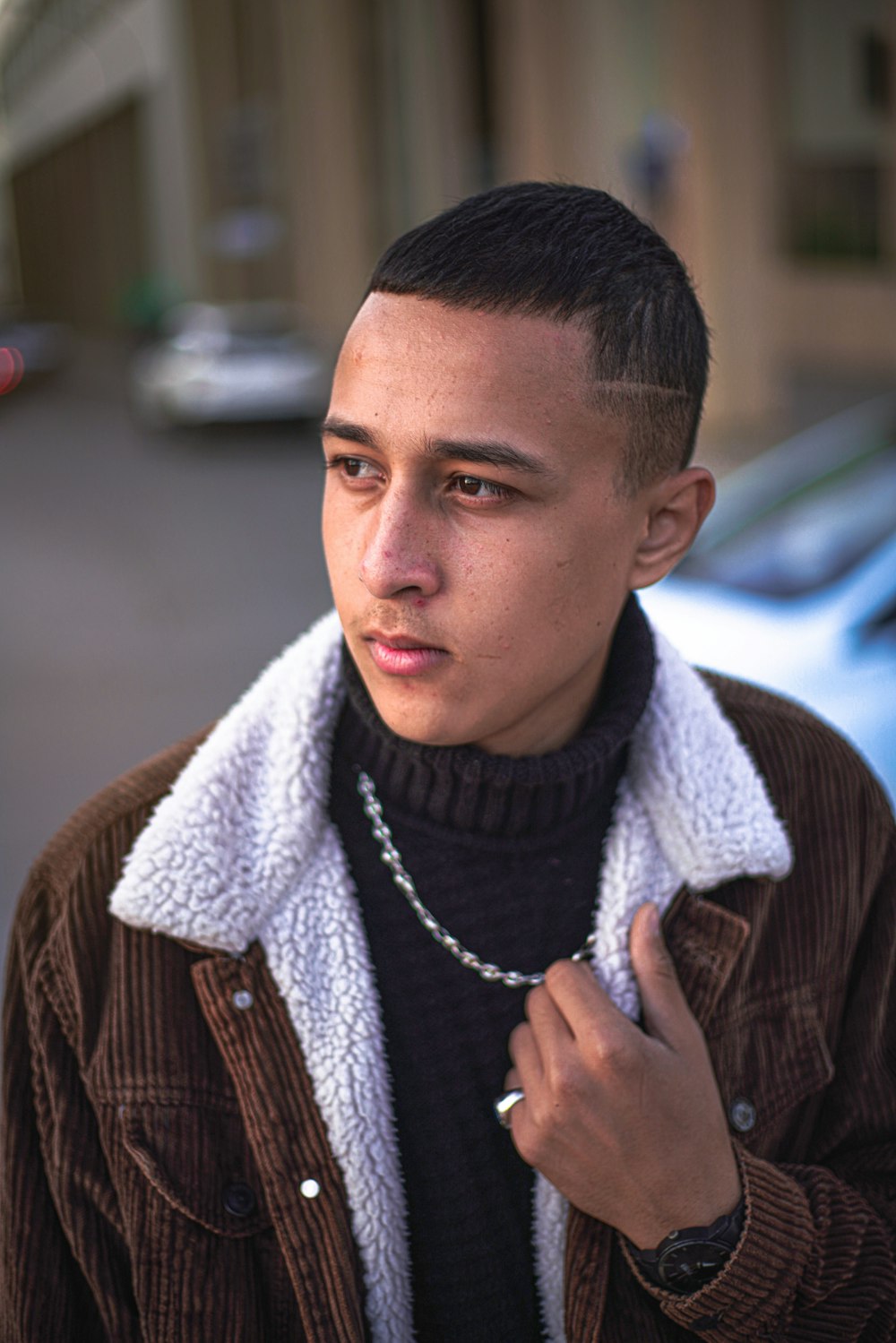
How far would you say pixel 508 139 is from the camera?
18.6m

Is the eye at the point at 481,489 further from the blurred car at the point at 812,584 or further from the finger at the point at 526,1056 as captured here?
the blurred car at the point at 812,584

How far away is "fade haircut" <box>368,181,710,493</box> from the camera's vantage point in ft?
5.16

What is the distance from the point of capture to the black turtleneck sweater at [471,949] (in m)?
1.71

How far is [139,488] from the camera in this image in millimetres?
14336

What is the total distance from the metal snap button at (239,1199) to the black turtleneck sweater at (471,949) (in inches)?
7.1

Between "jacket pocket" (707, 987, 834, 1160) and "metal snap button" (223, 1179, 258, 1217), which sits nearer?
"metal snap button" (223, 1179, 258, 1217)

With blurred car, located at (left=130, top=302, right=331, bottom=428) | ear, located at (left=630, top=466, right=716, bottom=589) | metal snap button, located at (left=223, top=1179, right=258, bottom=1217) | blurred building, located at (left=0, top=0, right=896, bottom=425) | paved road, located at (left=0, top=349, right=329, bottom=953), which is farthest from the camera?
blurred car, located at (left=130, top=302, right=331, bottom=428)

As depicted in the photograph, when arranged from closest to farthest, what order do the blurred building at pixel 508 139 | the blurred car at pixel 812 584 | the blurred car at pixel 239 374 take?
1. the blurred car at pixel 812 584
2. the blurred building at pixel 508 139
3. the blurred car at pixel 239 374

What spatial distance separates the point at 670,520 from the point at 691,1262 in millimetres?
Result: 860

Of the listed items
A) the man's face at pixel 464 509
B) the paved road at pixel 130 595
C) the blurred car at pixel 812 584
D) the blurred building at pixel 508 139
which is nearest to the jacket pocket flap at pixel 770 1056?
the man's face at pixel 464 509

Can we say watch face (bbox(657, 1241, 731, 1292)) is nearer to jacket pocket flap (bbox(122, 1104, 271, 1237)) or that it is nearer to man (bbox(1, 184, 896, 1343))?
man (bbox(1, 184, 896, 1343))

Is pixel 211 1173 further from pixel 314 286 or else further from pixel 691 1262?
pixel 314 286

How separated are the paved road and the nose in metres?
3.42

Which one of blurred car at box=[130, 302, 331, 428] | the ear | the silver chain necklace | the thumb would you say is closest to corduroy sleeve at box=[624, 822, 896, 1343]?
the thumb
